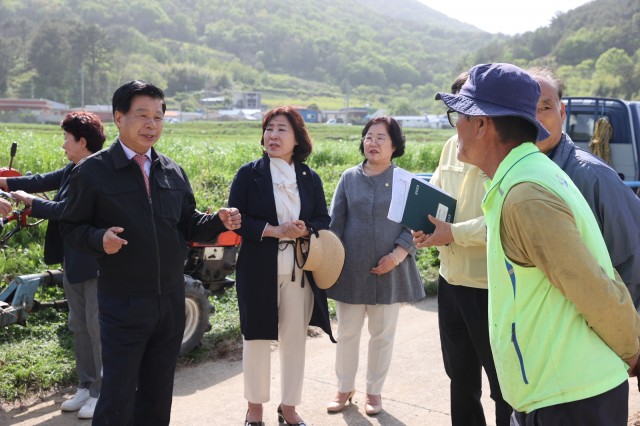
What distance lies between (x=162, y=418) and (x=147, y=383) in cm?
22

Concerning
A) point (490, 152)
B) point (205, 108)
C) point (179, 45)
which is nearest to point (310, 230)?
point (490, 152)

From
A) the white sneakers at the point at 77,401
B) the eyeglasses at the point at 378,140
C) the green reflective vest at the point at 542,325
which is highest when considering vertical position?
the eyeglasses at the point at 378,140

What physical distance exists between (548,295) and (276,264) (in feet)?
8.31

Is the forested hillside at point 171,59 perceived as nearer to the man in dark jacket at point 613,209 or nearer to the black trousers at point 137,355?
the black trousers at point 137,355

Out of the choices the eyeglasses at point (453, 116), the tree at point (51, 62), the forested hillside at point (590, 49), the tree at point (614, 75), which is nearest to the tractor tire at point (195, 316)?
the eyeglasses at point (453, 116)

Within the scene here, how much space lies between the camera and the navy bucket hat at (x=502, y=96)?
2.18 metres

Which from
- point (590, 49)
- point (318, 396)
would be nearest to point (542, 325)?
point (318, 396)

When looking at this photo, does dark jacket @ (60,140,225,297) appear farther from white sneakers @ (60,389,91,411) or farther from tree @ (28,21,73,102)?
tree @ (28,21,73,102)

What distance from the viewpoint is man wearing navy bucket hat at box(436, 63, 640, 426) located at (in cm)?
198

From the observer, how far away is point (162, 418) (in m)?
3.76

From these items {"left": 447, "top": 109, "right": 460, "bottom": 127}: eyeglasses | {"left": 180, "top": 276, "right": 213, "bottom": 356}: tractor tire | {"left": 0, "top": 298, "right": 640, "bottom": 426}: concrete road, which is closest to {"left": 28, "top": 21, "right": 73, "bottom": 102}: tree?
{"left": 180, "top": 276, "right": 213, "bottom": 356}: tractor tire

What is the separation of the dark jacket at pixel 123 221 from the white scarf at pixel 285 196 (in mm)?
964

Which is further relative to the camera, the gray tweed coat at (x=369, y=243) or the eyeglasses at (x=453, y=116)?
the gray tweed coat at (x=369, y=243)

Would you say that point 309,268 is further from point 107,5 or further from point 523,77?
point 107,5
